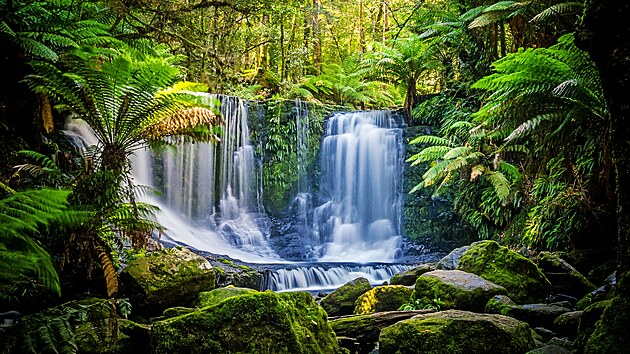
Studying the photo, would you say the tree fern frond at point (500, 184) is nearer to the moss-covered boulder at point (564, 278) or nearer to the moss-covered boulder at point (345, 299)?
the moss-covered boulder at point (564, 278)

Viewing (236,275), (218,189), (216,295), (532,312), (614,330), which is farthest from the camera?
(218,189)

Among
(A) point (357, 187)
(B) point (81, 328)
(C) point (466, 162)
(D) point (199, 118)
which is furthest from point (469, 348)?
(A) point (357, 187)

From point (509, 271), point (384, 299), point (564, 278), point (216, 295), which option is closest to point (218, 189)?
point (216, 295)

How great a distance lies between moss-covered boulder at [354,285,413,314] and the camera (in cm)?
→ 465

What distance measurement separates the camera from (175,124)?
5332 millimetres

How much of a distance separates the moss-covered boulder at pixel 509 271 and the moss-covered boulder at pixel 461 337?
5.44ft

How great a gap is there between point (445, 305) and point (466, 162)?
186 inches

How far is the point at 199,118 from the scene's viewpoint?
564cm

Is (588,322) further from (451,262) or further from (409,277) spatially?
(409,277)

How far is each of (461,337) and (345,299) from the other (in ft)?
7.50

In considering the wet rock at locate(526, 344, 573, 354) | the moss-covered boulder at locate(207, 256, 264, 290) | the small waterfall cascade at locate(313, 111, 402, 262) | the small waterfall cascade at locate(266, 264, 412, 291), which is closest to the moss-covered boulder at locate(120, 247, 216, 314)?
the moss-covered boulder at locate(207, 256, 264, 290)

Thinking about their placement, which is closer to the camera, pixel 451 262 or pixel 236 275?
pixel 451 262

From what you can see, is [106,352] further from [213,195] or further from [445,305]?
[213,195]

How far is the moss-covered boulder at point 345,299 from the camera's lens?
5.07 m
